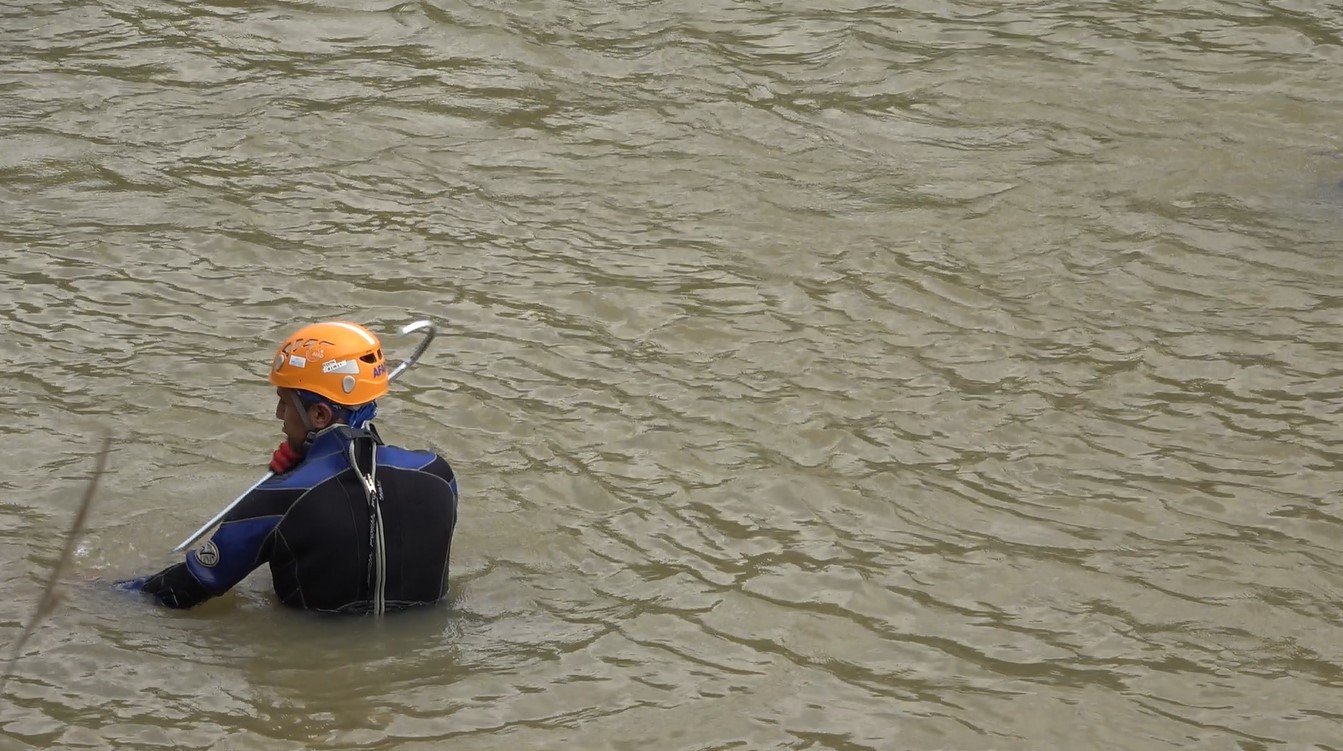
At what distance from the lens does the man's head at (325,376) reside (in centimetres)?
519

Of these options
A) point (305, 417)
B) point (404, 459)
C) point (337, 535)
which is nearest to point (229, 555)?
point (337, 535)

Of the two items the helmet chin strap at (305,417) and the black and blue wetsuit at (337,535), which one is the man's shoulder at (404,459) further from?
the helmet chin strap at (305,417)

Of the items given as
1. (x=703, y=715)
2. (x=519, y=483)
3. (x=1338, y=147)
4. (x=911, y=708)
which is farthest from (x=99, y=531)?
(x=1338, y=147)

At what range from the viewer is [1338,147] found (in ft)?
34.9

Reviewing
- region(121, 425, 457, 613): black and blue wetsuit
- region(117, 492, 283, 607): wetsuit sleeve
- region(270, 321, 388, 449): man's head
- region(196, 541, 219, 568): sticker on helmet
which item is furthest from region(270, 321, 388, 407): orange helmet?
region(196, 541, 219, 568): sticker on helmet

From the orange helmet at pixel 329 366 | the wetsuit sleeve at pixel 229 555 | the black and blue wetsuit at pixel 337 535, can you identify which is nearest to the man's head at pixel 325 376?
the orange helmet at pixel 329 366

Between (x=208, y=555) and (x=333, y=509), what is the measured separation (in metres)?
0.46

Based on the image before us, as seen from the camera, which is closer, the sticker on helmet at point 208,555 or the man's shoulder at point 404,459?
the sticker on helmet at point 208,555

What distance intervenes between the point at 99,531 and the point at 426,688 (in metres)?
1.89

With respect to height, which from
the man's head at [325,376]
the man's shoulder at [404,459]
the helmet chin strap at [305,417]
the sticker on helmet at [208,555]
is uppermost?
the man's head at [325,376]

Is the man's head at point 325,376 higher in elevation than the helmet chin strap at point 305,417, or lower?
higher

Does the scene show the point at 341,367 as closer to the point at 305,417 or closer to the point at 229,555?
the point at 305,417

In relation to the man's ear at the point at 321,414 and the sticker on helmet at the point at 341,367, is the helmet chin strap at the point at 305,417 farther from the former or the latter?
the sticker on helmet at the point at 341,367

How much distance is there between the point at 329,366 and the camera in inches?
204
